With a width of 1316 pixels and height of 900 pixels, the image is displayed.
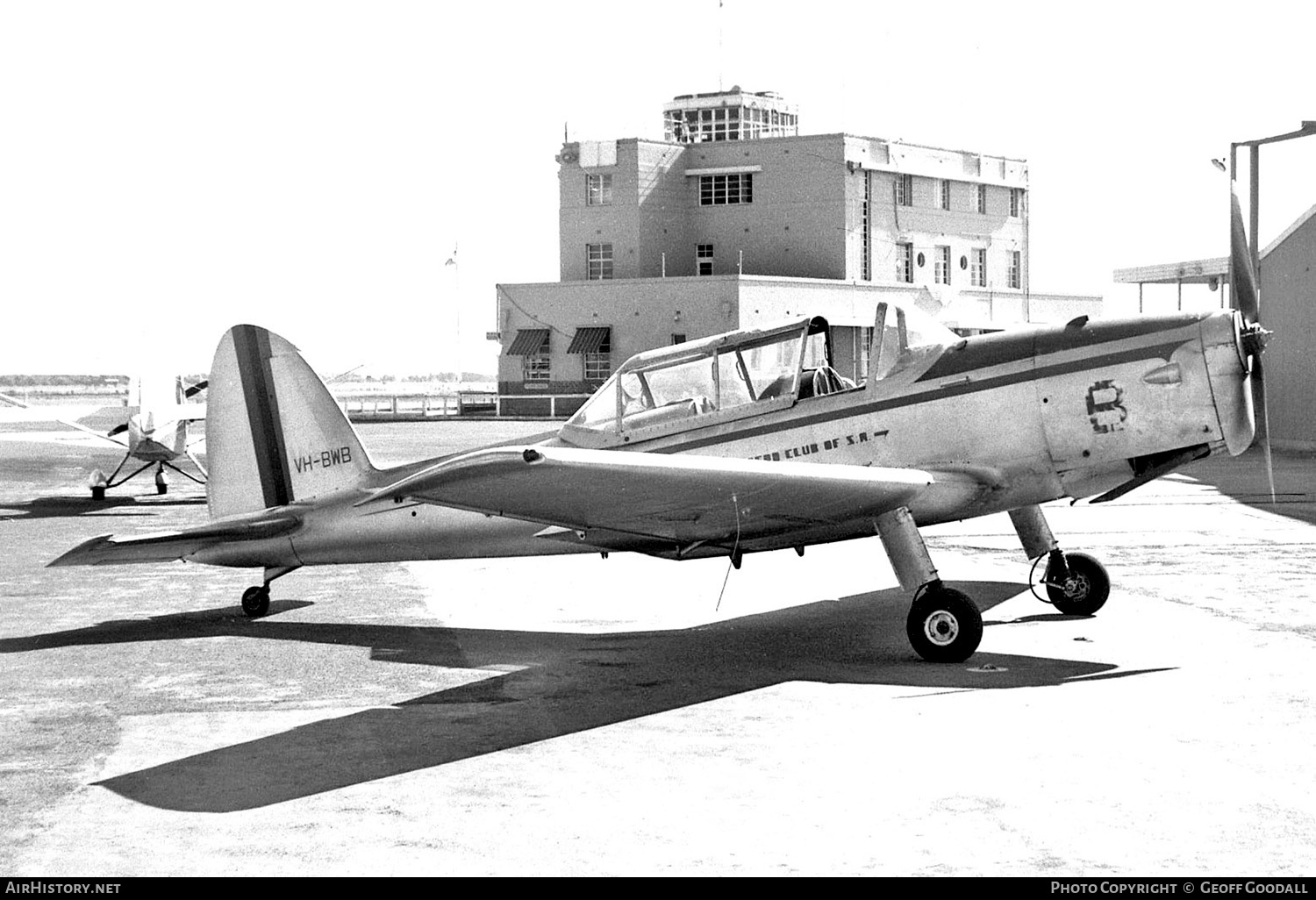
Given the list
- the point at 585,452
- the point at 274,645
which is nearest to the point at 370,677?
the point at 274,645

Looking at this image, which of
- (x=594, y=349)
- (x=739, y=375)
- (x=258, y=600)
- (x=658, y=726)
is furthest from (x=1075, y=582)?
(x=594, y=349)

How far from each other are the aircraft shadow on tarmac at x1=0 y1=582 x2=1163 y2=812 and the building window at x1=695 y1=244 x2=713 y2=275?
6663 centimetres

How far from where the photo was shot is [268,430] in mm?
12133

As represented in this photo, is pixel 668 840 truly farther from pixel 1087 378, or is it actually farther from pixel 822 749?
pixel 1087 378

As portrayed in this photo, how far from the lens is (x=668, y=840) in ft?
18.9

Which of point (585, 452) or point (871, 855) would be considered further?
point (585, 452)

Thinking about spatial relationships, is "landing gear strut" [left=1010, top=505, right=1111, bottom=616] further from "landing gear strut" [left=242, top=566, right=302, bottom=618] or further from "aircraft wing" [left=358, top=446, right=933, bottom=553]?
"landing gear strut" [left=242, top=566, right=302, bottom=618]

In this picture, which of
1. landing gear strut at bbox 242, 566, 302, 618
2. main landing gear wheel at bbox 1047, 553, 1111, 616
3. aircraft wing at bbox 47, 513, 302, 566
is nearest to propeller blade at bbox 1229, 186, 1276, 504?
main landing gear wheel at bbox 1047, 553, 1111, 616

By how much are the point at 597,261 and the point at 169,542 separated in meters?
67.0

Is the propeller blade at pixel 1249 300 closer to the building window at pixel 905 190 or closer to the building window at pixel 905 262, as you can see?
the building window at pixel 905 262

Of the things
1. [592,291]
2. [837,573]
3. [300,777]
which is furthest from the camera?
[592,291]

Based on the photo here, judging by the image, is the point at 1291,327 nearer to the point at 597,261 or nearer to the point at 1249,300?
the point at 1249,300
